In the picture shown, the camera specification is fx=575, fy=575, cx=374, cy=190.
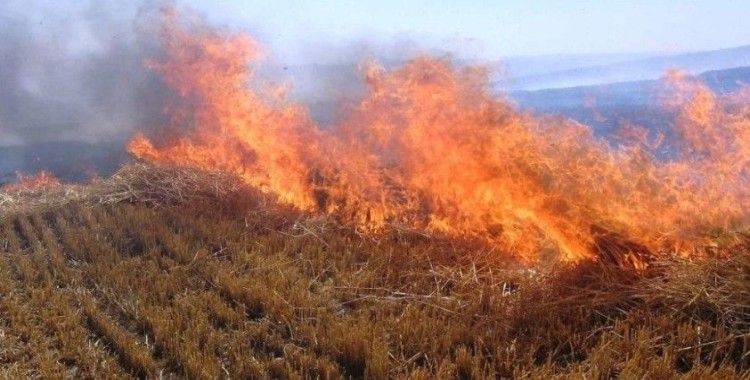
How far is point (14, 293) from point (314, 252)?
275cm

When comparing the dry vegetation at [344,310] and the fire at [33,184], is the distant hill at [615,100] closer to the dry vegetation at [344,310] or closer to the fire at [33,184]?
the dry vegetation at [344,310]

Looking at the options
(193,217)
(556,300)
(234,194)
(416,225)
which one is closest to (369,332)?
(556,300)

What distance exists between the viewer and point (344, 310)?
479 centimetres

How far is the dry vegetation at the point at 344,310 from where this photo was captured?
371 centimetres

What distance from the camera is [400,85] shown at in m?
8.93

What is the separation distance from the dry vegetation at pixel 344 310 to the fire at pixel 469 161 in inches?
34.5

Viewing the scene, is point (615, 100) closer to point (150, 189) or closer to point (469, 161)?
point (469, 161)

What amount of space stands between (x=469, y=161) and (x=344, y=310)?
3.35m

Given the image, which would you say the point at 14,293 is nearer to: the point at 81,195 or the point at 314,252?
the point at 314,252

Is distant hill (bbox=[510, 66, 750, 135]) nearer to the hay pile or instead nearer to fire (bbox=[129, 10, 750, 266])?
fire (bbox=[129, 10, 750, 266])

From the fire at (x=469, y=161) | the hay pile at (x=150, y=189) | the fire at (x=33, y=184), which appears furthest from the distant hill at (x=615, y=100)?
the fire at (x=33, y=184)

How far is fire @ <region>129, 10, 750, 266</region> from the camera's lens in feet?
19.5

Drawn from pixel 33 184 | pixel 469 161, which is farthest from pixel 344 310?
pixel 33 184

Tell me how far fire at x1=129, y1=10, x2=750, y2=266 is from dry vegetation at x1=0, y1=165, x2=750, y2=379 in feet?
2.88
